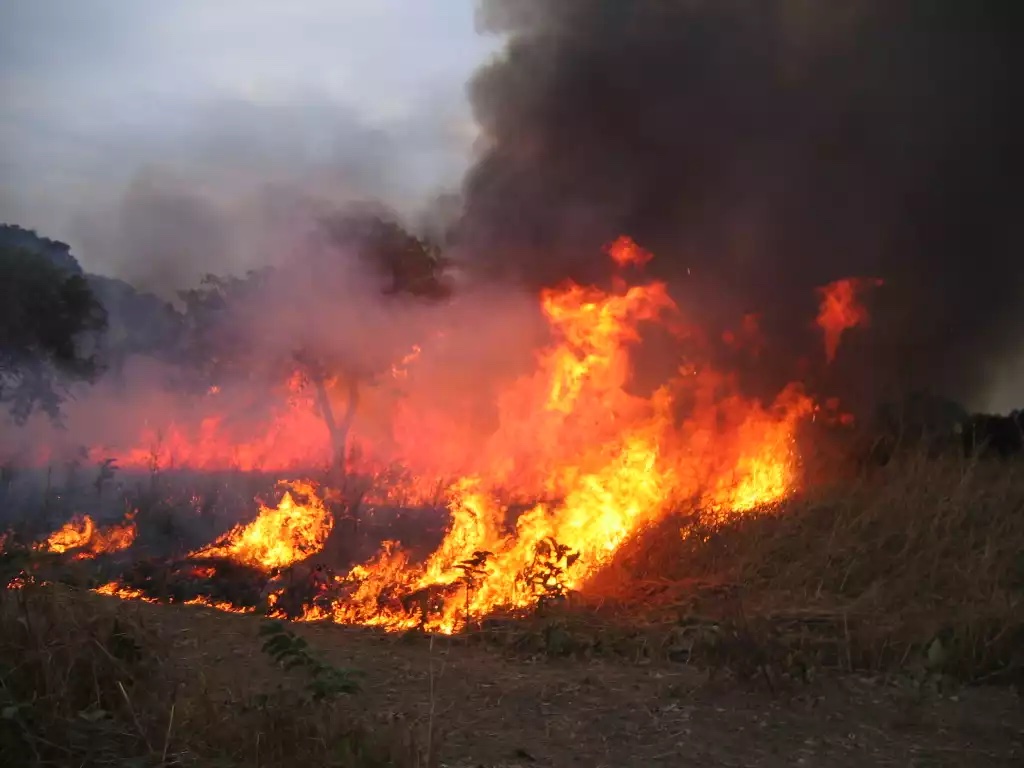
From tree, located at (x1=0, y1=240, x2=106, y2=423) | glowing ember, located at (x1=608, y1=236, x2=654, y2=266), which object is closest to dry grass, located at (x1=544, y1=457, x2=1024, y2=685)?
glowing ember, located at (x1=608, y1=236, x2=654, y2=266)

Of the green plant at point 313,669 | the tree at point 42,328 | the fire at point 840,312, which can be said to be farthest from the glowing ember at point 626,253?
the tree at point 42,328

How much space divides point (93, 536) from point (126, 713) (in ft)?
21.9

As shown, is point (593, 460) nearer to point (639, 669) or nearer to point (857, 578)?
point (857, 578)

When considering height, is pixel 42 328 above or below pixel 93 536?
above

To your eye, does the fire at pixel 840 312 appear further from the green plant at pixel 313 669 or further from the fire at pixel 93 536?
the fire at pixel 93 536

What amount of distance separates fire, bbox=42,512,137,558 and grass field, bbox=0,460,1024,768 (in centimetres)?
282

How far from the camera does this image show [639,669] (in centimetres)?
526

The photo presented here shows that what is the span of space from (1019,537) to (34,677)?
703 cm

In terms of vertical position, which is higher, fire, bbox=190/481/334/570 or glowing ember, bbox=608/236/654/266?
glowing ember, bbox=608/236/654/266

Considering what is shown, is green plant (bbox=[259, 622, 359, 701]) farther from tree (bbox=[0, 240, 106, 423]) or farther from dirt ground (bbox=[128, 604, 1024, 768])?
tree (bbox=[0, 240, 106, 423])

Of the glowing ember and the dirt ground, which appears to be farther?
the glowing ember

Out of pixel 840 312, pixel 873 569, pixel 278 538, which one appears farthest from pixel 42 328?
pixel 873 569

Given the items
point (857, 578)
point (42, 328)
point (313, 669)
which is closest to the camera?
point (313, 669)

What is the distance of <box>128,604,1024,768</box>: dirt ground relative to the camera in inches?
152
